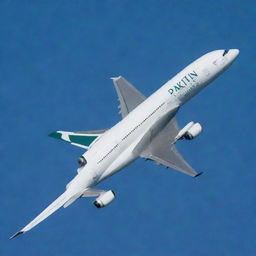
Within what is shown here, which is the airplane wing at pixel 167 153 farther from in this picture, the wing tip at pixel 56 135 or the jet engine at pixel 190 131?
the wing tip at pixel 56 135

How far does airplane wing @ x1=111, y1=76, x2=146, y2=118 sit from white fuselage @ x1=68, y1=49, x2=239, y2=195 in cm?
246

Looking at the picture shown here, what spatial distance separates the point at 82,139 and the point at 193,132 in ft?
31.0

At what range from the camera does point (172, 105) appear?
208 ft

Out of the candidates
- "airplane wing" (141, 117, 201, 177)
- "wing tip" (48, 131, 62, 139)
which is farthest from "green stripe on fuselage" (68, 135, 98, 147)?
"airplane wing" (141, 117, 201, 177)

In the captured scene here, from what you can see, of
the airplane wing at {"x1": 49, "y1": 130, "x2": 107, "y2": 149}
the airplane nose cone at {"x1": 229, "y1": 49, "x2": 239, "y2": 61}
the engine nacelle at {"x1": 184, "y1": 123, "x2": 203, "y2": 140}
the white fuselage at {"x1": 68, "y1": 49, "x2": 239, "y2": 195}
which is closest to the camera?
the white fuselage at {"x1": 68, "y1": 49, "x2": 239, "y2": 195}

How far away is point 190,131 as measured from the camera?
61906 millimetres

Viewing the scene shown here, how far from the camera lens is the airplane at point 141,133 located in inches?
2324

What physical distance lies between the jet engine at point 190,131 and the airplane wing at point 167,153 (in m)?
1.27

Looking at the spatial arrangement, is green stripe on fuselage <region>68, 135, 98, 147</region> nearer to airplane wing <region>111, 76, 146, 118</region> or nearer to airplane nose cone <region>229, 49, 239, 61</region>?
airplane wing <region>111, 76, 146, 118</region>

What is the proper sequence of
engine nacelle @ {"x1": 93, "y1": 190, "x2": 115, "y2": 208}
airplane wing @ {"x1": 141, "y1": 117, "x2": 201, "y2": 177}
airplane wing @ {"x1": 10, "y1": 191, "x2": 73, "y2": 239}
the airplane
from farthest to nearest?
airplane wing @ {"x1": 141, "y1": 117, "x2": 201, "y2": 177} < the airplane < engine nacelle @ {"x1": 93, "y1": 190, "x2": 115, "y2": 208} < airplane wing @ {"x1": 10, "y1": 191, "x2": 73, "y2": 239}

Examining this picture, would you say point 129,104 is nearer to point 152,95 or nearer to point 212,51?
point 152,95

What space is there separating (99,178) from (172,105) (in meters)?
9.26

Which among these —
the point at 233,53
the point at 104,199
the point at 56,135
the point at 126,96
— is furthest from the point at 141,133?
the point at 233,53

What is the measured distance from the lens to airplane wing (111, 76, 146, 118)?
2557 inches
